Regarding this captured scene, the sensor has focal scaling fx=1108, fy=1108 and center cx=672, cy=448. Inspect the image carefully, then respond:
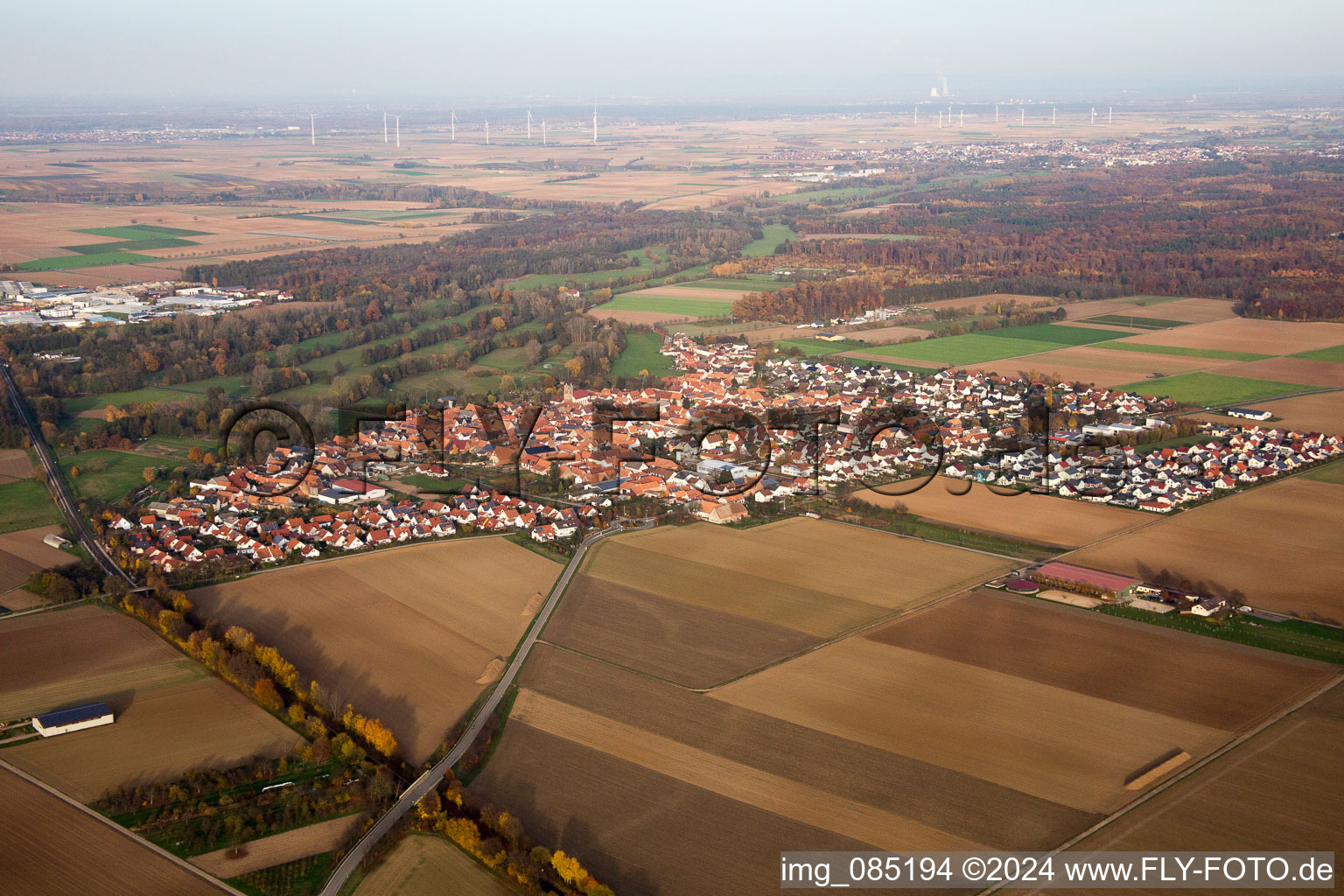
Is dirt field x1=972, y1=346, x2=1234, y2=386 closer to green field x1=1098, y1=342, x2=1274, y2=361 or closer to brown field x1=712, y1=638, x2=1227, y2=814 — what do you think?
green field x1=1098, y1=342, x2=1274, y2=361

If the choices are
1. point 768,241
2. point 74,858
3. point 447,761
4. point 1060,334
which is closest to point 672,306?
point 1060,334

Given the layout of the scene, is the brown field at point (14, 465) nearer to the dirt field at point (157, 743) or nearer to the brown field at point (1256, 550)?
the dirt field at point (157, 743)

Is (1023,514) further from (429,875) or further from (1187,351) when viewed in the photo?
(1187,351)

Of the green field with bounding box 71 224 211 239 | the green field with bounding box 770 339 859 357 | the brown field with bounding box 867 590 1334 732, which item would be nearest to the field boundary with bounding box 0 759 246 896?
the brown field with bounding box 867 590 1334 732

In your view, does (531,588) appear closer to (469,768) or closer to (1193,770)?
(469,768)

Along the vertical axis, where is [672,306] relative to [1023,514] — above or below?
above

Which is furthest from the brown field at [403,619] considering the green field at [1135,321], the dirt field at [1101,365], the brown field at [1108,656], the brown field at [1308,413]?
the green field at [1135,321]
